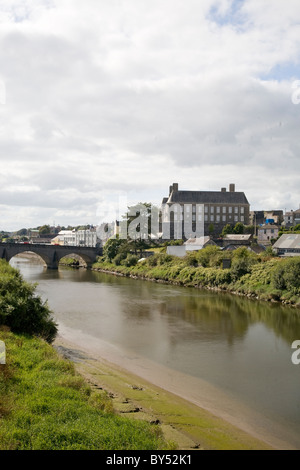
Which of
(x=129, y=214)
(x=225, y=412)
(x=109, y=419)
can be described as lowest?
(x=225, y=412)

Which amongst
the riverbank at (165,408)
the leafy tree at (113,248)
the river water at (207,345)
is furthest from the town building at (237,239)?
the riverbank at (165,408)

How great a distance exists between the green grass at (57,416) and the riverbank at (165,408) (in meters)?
1.01

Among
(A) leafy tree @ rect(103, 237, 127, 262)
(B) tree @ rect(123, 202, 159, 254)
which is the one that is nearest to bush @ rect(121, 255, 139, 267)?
(B) tree @ rect(123, 202, 159, 254)

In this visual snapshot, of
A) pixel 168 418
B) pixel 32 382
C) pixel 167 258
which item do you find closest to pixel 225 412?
pixel 168 418

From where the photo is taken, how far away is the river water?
13.4m

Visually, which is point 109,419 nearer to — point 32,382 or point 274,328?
point 32,382

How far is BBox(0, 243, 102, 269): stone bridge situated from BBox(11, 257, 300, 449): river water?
85.3ft

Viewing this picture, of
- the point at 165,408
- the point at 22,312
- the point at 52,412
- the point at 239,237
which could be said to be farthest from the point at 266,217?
the point at 52,412

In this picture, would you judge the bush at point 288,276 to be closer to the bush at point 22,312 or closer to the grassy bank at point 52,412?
the bush at point 22,312

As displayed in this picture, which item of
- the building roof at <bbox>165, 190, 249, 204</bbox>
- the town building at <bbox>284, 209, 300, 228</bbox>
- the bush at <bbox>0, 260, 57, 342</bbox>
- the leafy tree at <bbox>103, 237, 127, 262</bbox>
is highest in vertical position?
the building roof at <bbox>165, 190, 249, 204</bbox>

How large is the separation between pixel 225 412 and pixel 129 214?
2277 inches

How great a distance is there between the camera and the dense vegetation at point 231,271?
109ft

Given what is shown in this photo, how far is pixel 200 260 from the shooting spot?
4866cm

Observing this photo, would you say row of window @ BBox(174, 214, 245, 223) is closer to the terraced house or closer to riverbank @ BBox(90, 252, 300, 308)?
the terraced house
